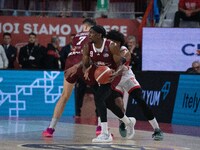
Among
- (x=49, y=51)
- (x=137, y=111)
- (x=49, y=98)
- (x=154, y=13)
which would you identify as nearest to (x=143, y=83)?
(x=137, y=111)

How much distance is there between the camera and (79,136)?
44.0 ft

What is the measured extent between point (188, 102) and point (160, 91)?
85 centimetres

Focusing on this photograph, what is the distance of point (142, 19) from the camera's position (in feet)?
73.8

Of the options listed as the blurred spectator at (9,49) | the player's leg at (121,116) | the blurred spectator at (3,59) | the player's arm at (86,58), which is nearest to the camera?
the player's arm at (86,58)

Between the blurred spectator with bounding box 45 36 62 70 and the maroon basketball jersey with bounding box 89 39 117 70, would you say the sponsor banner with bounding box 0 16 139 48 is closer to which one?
the blurred spectator with bounding box 45 36 62 70

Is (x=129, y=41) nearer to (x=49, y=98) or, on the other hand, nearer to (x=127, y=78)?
(x=49, y=98)

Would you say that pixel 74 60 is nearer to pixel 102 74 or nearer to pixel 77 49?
pixel 77 49

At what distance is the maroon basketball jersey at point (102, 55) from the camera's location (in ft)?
41.2

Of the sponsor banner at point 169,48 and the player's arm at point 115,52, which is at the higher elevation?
the player's arm at point 115,52

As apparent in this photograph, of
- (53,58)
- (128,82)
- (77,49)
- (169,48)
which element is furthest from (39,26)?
(128,82)

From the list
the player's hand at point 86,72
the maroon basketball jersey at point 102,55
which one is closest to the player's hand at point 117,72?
the maroon basketball jersey at point 102,55

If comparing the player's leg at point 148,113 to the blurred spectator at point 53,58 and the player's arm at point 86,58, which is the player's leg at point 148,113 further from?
the blurred spectator at point 53,58

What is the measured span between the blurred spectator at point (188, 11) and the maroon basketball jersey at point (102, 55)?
9346mm

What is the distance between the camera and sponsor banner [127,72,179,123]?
17.4 m
